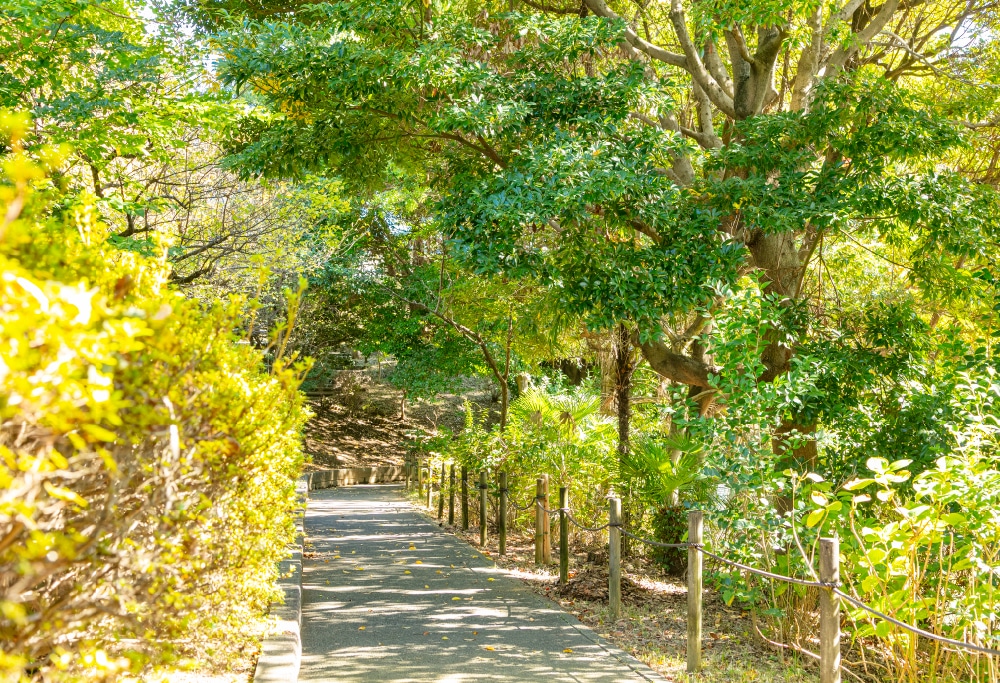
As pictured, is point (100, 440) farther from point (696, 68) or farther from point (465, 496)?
point (465, 496)

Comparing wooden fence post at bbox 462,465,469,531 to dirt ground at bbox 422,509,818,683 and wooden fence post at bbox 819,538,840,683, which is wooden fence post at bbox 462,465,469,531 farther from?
wooden fence post at bbox 819,538,840,683

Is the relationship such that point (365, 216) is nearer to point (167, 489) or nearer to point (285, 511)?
point (285, 511)

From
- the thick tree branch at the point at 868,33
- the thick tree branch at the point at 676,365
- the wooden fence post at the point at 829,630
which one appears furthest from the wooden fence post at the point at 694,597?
the thick tree branch at the point at 868,33

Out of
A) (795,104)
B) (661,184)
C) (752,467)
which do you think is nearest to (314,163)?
(661,184)

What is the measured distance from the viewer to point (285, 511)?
7.78 m

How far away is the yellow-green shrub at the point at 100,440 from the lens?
2000mm

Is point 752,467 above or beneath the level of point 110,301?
beneath

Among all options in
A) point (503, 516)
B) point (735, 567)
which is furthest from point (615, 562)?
point (503, 516)

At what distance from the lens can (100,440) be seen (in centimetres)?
294

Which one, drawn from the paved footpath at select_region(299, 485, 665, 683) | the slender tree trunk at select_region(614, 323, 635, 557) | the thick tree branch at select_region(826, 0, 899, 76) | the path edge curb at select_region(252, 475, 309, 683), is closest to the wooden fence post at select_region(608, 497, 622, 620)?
the paved footpath at select_region(299, 485, 665, 683)

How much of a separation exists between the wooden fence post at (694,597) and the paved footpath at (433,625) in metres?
0.37

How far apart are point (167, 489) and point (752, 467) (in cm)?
507

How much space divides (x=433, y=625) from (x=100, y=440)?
5.88m

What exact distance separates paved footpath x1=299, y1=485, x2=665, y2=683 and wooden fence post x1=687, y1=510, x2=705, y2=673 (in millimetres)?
366
